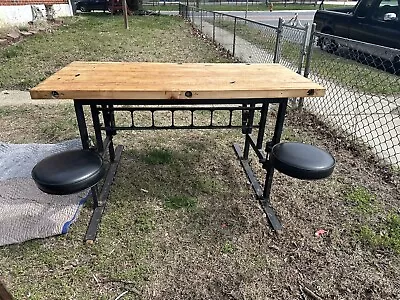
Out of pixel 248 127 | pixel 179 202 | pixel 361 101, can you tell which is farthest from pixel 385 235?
pixel 361 101

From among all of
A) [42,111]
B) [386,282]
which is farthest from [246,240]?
[42,111]

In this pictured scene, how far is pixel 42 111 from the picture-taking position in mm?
4297

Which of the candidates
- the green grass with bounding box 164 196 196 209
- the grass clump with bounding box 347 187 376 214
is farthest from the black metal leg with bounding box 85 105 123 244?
the grass clump with bounding box 347 187 376 214

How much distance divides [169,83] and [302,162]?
0.98 meters

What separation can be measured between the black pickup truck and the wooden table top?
11.9 ft

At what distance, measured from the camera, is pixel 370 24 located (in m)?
6.79

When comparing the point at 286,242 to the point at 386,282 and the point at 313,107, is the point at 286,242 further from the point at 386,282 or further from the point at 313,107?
the point at 313,107

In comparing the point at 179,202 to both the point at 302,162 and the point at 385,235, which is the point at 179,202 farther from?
the point at 385,235

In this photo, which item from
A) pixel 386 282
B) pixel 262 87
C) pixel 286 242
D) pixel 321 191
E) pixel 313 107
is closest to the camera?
pixel 386 282

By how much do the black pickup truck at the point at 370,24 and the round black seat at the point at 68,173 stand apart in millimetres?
4663

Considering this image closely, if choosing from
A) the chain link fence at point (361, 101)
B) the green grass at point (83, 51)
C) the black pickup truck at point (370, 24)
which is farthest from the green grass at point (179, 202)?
the black pickup truck at point (370, 24)

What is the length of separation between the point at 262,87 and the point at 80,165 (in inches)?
48.1

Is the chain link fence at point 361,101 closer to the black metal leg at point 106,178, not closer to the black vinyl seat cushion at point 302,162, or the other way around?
the black vinyl seat cushion at point 302,162

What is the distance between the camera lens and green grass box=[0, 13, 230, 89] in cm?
575
